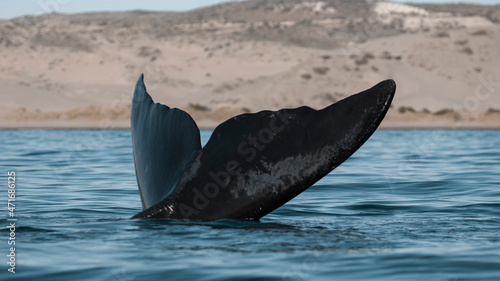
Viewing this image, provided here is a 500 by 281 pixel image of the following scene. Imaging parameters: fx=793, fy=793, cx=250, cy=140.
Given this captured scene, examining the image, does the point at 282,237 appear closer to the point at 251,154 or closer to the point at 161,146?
the point at 251,154

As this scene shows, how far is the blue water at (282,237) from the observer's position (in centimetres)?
556

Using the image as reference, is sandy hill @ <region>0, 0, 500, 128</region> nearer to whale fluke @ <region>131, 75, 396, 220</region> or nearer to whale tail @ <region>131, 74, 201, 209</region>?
whale tail @ <region>131, 74, 201, 209</region>

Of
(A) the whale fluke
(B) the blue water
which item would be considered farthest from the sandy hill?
(A) the whale fluke

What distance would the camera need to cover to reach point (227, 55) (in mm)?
67562

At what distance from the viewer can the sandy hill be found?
47.0m

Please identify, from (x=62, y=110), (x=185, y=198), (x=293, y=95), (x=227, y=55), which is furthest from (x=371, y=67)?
(x=185, y=198)

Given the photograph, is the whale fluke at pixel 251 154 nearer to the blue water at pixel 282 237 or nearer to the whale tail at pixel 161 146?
the whale tail at pixel 161 146

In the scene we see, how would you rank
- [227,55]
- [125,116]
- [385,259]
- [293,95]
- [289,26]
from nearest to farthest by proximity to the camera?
[385,259] < [125,116] < [293,95] < [227,55] < [289,26]

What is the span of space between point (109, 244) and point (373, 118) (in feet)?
7.81

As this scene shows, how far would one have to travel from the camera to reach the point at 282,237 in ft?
22.3

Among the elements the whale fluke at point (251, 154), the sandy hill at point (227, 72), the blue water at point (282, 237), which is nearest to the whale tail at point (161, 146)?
the whale fluke at point (251, 154)

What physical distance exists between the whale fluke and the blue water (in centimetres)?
26

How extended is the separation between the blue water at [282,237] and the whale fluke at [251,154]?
0.85 feet

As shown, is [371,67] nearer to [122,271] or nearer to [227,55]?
[227,55]
